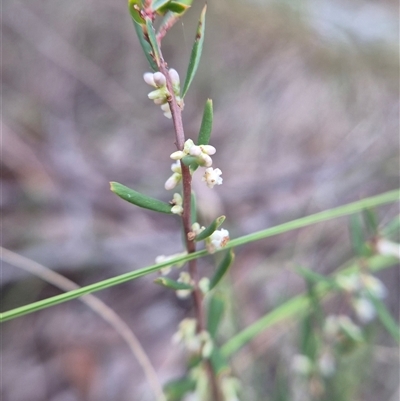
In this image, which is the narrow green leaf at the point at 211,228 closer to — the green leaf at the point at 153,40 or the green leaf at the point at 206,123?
Result: the green leaf at the point at 206,123

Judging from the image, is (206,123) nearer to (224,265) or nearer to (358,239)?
(224,265)

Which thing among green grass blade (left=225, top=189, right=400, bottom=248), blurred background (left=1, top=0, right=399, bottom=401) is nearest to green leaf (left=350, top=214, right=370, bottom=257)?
green grass blade (left=225, top=189, right=400, bottom=248)

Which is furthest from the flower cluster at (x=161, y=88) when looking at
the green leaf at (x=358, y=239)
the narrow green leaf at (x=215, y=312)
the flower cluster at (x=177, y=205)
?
the green leaf at (x=358, y=239)

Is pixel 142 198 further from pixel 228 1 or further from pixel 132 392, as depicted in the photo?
pixel 228 1

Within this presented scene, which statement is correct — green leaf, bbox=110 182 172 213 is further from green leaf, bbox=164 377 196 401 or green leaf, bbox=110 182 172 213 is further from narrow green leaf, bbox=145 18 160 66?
green leaf, bbox=164 377 196 401

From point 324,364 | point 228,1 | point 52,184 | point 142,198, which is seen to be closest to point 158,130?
point 52,184

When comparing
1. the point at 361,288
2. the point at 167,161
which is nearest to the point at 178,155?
the point at 361,288
